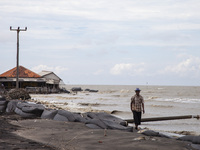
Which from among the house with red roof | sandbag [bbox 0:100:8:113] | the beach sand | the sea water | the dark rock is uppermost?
the house with red roof

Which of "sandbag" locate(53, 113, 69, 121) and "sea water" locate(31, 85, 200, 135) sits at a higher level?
"sandbag" locate(53, 113, 69, 121)

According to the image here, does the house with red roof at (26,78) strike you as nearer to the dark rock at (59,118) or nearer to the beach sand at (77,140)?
the dark rock at (59,118)

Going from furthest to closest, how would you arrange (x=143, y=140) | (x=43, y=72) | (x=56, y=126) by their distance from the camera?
(x=43, y=72) < (x=56, y=126) < (x=143, y=140)

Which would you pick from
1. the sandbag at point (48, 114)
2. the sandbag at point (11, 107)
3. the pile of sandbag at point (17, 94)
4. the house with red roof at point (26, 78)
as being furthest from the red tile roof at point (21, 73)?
the sandbag at point (48, 114)

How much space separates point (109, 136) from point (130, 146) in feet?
4.03

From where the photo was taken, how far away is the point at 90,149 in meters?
6.48

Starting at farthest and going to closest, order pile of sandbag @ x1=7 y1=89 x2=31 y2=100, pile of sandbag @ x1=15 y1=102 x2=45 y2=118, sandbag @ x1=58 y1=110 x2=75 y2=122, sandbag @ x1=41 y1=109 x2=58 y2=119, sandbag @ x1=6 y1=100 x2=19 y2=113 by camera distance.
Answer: pile of sandbag @ x1=7 y1=89 x2=31 y2=100 < sandbag @ x1=6 y1=100 x2=19 y2=113 < pile of sandbag @ x1=15 y1=102 x2=45 y2=118 < sandbag @ x1=41 y1=109 x2=58 y2=119 < sandbag @ x1=58 y1=110 x2=75 y2=122

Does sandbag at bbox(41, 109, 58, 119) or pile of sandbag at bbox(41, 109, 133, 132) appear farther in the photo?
sandbag at bbox(41, 109, 58, 119)

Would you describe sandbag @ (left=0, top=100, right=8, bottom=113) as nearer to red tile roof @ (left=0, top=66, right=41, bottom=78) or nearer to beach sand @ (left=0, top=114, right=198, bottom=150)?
beach sand @ (left=0, top=114, right=198, bottom=150)

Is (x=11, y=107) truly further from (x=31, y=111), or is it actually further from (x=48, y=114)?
(x=48, y=114)

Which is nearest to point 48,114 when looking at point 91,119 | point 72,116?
point 72,116

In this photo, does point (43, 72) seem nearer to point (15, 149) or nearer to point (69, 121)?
point (69, 121)

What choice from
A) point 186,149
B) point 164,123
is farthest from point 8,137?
point 164,123

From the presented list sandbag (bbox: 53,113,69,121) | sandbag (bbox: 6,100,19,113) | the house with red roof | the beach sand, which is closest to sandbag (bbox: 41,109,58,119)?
sandbag (bbox: 53,113,69,121)
